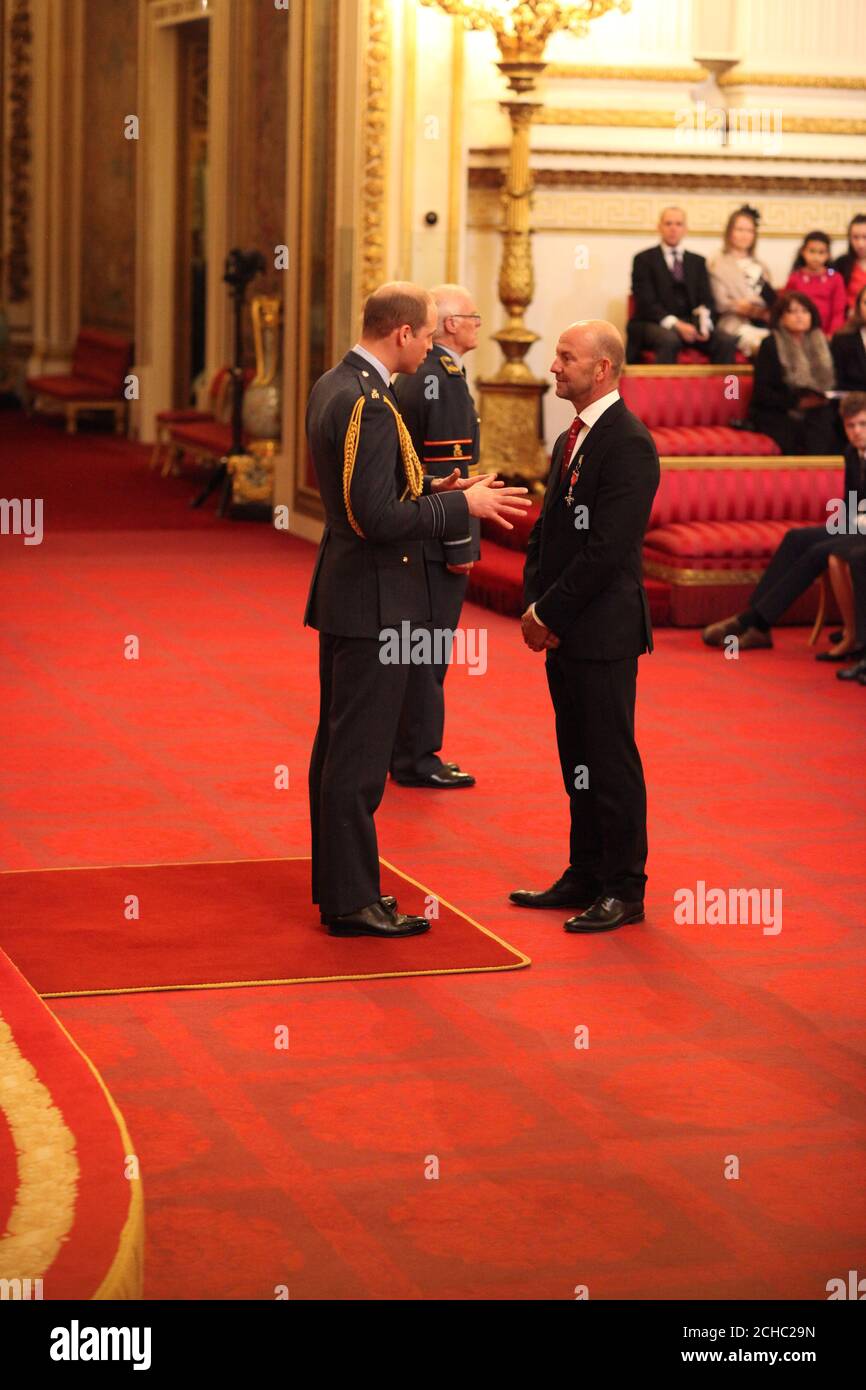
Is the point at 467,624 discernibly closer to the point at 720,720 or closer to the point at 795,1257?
the point at 720,720

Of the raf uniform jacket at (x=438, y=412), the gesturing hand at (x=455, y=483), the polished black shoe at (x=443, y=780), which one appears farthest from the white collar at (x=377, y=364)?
the polished black shoe at (x=443, y=780)

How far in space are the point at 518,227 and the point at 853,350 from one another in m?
2.11

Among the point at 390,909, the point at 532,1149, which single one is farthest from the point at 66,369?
the point at 532,1149

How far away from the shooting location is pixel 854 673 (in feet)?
30.1

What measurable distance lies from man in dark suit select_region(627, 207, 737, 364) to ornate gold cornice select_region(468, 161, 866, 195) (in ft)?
1.72

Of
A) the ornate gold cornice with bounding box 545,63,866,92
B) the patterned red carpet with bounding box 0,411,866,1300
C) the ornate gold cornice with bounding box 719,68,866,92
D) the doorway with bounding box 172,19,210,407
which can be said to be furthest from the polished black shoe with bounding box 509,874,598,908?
the doorway with bounding box 172,19,210,407

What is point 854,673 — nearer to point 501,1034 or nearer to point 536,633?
point 536,633

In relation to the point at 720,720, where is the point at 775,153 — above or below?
above

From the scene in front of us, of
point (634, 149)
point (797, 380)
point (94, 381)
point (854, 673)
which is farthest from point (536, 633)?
point (94, 381)

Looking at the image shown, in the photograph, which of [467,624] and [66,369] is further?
[66,369]

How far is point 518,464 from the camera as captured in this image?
41.4ft

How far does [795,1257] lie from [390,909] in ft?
6.73

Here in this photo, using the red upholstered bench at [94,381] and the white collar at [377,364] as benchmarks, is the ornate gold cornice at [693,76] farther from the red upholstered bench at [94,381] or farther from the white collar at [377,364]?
A: the red upholstered bench at [94,381]

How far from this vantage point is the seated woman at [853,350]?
11648 mm
